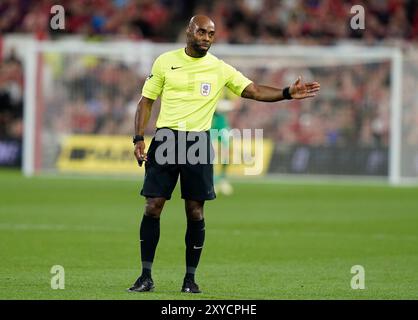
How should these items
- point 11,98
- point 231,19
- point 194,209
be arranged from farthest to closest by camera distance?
point 231,19, point 11,98, point 194,209

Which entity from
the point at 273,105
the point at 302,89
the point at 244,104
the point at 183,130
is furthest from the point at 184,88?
the point at 273,105

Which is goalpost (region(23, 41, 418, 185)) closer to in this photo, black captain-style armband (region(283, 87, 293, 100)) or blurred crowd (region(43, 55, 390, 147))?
blurred crowd (region(43, 55, 390, 147))

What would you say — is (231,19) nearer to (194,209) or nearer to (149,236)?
(194,209)

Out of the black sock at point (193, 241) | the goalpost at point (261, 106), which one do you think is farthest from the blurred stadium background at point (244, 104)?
the black sock at point (193, 241)

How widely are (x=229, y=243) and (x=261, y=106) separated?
15090 mm

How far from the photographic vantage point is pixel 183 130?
10.4 m

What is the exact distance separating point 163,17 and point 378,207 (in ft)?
49.1

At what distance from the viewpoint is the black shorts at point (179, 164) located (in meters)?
10.3

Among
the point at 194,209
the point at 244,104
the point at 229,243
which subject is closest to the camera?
the point at 194,209

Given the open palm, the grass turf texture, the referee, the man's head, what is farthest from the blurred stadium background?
the man's head

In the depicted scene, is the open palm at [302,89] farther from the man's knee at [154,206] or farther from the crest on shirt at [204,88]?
the man's knee at [154,206]

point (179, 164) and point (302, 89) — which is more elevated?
point (302, 89)

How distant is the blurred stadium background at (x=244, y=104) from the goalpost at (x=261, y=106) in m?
0.03
